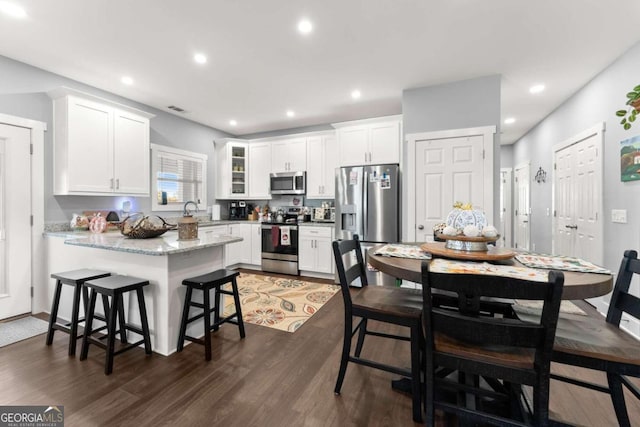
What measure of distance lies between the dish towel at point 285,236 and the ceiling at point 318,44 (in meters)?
2.09

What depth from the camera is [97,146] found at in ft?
11.1

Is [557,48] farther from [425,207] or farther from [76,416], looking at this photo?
[76,416]

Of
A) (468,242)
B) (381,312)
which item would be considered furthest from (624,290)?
(381,312)

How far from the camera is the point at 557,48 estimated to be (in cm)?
272

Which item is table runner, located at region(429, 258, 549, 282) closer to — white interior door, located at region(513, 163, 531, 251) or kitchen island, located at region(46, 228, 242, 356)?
kitchen island, located at region(46, 228, 242, 356)

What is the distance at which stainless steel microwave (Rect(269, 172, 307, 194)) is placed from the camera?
505cm

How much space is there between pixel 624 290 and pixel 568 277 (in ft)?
1.29

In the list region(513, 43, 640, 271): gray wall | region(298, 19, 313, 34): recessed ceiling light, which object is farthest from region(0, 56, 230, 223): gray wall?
region(513, 43, 640, 271): gray wall

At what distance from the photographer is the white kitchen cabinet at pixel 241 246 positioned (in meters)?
5.19

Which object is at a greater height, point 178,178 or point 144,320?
point 178,178

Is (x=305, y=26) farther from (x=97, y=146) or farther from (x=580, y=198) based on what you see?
(x=580, y=198)

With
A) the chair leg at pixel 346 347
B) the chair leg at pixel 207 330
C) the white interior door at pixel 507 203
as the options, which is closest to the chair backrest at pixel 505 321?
the chair leg at pixel 346 347

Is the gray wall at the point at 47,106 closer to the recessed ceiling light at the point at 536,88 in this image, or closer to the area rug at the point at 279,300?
the area rug at the point at 279,300

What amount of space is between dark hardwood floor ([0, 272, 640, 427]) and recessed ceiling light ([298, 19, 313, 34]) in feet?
8.98
